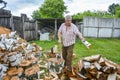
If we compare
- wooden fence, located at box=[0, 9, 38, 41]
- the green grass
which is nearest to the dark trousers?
the green grass

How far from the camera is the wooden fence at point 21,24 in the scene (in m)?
14.0

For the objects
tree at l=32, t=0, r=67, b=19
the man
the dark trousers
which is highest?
tree at l=32, t=0, r=67, b=19

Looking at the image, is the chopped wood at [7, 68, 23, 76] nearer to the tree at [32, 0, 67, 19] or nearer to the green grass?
the green grass

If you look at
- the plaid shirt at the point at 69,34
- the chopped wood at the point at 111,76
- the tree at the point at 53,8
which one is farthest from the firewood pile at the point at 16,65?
the tree at the point at 53,8

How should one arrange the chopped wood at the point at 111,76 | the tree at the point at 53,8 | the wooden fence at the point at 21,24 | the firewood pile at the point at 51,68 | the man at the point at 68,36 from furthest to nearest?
the tree at the point at 53,8, the wooden fence at the point at 21,24, the man at the point at 68,36, the firewood pile at the point at 51,68, the chopped wood at the point at 111,76

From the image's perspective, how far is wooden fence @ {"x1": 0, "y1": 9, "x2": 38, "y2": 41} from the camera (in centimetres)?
1401

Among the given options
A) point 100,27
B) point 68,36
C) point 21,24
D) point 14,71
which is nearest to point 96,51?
point 21,24

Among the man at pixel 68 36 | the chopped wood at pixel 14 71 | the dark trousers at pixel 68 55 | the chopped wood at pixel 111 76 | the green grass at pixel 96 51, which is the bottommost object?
the green grass at pixel 96 51

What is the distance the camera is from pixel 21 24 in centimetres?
1680

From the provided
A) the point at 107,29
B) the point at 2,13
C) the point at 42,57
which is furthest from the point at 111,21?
the point at 42,57

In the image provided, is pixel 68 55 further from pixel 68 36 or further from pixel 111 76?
pixel 111 76

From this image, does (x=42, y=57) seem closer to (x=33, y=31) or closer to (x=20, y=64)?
(x=20, y=64)

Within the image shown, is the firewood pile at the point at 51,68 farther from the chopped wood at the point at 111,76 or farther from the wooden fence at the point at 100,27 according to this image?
the wooden fence at the point at 100,27

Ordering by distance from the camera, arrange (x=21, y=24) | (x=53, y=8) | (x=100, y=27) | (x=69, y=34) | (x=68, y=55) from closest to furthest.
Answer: (x=69, y=34)
(x=68, y=55)
(x=21, y=24)
(x=100, y=27)
(x=53, y=8)
